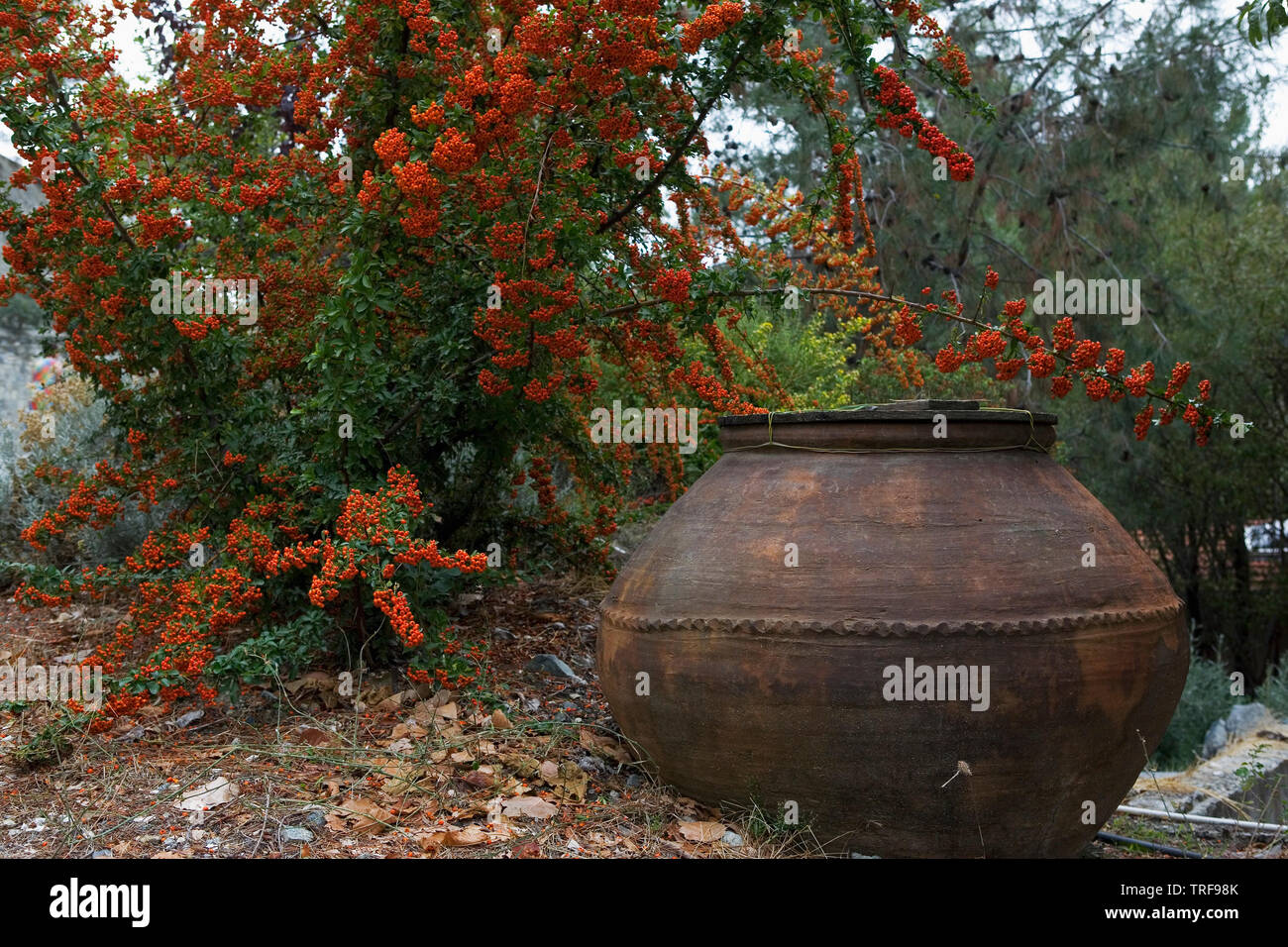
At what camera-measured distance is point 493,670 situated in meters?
4.37

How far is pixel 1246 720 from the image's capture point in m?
6.40

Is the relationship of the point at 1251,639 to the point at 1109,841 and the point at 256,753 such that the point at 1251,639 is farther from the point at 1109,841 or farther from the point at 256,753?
the point at 256,753

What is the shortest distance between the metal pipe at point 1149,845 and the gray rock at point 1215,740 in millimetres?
2529

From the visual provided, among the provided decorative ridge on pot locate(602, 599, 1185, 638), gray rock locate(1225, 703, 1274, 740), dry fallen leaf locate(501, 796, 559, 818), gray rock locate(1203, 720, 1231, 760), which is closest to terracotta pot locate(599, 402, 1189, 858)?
decorative ridge on pot locate(602, 599, 1185, 638)

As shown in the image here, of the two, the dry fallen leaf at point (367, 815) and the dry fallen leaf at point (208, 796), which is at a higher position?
the dry fallen leaf at point (208, 796)

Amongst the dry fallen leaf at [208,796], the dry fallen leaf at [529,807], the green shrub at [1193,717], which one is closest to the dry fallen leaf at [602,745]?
the dry fallen leaf at [529,807]

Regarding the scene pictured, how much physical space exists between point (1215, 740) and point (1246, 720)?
260 millimetres

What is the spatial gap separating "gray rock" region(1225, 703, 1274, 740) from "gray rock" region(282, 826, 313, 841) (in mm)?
5220

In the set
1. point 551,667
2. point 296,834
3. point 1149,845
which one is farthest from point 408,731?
point 1149,845

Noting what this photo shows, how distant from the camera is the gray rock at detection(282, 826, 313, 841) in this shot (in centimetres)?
298

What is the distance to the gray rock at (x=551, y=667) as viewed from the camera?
4.45m

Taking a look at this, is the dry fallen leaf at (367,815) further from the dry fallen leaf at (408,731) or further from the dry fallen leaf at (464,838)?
the dry fallen leaf at (408,731)
